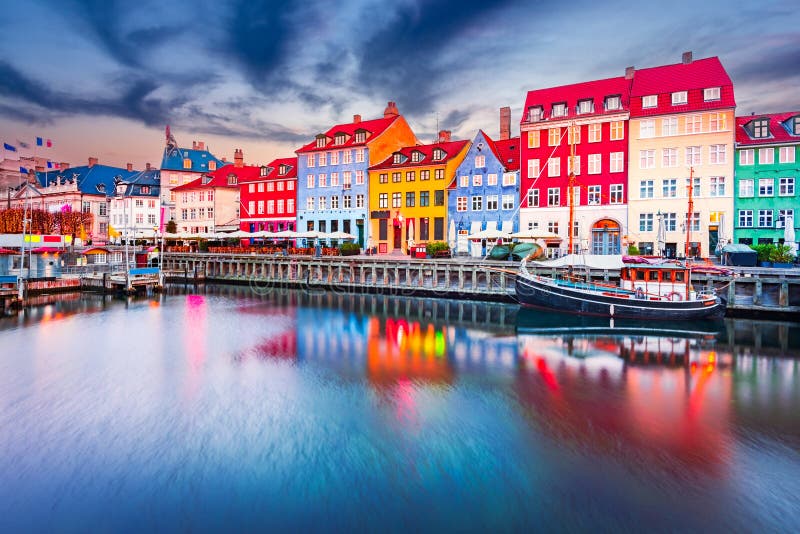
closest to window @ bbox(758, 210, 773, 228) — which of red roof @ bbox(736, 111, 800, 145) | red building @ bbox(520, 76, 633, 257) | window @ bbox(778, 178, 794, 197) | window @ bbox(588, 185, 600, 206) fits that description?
window @ bbox(778, 178, 794, 197)

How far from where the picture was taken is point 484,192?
5319 centimetres

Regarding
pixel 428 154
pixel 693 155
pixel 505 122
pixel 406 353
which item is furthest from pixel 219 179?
pixel 406 353

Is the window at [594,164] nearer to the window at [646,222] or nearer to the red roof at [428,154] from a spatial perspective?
the window at [646,222]

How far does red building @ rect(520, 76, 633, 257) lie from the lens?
47.3 metres

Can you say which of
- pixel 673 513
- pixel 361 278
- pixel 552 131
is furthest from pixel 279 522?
pixel 552 131

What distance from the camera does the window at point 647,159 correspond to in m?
46.2

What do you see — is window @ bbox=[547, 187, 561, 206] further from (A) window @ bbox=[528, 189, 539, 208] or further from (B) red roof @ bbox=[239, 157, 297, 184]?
(B) red roof @ bbox=[239, 157, 297, 184]

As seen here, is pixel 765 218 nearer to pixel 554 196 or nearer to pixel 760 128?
pixel 760 128

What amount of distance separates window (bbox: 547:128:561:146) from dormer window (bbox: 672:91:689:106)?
9.74 m

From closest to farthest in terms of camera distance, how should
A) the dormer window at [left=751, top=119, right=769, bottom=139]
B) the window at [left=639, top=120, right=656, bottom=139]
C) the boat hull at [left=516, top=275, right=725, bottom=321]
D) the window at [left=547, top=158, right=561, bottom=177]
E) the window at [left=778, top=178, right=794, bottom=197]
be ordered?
the boat hull at [left=516, top=275, right=725, bottom=321] < the window at [left=778, top=178, right=794, bottom=197] < the dormer window at [left=751, top=119, right=769, bottom=139] < the window at [left=639, top=120, right=656, bottom=139] < the window at [left=547, top=158, right=561, bottom=177]

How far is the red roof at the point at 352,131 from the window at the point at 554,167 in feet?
72.3

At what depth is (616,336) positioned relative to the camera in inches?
1089

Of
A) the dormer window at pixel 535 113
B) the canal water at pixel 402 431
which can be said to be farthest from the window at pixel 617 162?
the canal water at pixel 402 431

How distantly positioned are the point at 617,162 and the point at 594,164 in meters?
1.95
